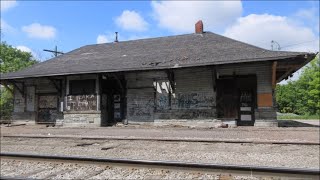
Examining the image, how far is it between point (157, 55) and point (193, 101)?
160 inches

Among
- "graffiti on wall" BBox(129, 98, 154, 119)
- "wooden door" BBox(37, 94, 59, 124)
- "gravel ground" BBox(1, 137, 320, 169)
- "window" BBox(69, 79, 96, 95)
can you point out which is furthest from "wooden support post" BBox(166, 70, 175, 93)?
"wooden door" BBox(37, 94, 59, 124)

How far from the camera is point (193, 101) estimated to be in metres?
19.4

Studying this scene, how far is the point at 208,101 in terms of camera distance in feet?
62.5

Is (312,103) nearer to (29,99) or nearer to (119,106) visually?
(119,106)

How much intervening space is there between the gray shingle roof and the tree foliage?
2967cm

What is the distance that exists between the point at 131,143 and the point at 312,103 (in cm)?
4124

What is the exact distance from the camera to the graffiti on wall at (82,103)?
21266 mm

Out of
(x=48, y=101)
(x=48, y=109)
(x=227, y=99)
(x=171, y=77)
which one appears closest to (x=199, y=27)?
(x=171, y=77)

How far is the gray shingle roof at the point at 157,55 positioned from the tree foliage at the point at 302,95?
29.7 metres

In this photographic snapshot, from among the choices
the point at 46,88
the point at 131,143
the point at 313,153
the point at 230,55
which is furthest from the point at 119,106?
the point at 313,153

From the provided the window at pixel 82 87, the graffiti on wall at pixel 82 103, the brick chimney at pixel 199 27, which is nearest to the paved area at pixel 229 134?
the graffiti on wall at pixel 82 103

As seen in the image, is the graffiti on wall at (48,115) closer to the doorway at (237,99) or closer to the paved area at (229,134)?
the paved area at (229,134)

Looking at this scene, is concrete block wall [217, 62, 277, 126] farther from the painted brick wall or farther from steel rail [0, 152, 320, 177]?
steel rail [0, 152, 320, 177]

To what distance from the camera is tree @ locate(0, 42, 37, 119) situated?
36719 mm
